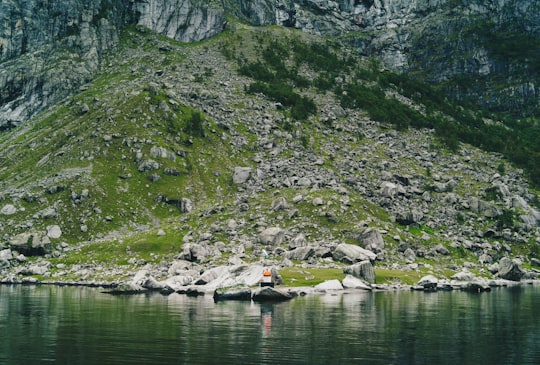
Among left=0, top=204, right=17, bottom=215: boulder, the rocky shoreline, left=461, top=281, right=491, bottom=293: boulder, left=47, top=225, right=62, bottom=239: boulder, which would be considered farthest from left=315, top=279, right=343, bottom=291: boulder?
left=0, top=204, right=17, bottom=215: boulder

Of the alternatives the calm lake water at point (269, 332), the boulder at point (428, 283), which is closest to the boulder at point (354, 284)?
the boulder at point (428, 283)

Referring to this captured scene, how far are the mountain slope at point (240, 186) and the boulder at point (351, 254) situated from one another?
2319 mm

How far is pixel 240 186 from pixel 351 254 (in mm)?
55819

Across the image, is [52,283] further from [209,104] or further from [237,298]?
[209,104]

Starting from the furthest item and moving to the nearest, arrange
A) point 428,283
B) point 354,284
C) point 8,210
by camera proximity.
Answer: point 8,210 → point 428,283 → point 354,284

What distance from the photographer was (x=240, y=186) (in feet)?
476

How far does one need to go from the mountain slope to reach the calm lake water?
38.2 m

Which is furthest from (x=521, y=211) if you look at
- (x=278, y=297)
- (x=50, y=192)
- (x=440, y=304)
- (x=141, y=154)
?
(x=50, y=192)

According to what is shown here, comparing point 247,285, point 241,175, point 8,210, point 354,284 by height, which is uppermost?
point 241,175

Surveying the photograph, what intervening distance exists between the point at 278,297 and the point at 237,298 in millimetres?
6226

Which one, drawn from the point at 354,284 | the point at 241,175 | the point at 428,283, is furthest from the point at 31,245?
the point at 428,283

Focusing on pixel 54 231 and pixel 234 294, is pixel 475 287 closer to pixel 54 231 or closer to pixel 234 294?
pixel 234 294

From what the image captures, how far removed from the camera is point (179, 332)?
1522 inches

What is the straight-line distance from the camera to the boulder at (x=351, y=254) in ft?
318
